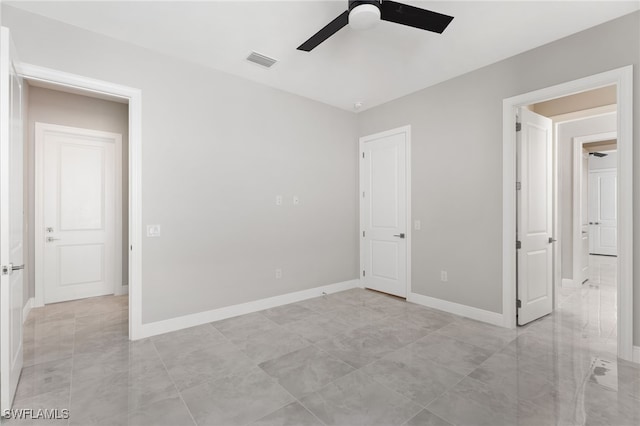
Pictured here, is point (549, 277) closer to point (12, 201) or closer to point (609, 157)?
point (12, 201)

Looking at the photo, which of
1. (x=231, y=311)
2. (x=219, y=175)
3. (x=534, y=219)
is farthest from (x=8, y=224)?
(x=534, y=219)

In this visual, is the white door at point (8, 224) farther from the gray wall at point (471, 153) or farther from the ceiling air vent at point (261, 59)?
the gray wall at point (471, 153)

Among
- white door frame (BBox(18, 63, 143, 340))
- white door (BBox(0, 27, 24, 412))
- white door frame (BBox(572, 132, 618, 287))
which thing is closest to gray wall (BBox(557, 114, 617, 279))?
white door frame (BBox(572, 132, 618, 287))

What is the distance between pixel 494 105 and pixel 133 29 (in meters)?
3.85

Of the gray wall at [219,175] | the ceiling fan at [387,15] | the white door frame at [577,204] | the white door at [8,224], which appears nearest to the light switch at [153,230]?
the gray wall at [219,175]

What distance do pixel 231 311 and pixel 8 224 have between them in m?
2.35

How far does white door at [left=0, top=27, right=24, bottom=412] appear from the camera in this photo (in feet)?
5.79

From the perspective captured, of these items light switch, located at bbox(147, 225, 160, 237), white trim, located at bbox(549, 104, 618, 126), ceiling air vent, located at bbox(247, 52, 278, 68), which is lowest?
light switch, located at bbox(147, 225, 160, 237)

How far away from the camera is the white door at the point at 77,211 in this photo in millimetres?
4164

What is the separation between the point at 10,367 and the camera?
1918 millimetres

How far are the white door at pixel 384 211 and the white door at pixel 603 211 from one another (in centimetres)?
773

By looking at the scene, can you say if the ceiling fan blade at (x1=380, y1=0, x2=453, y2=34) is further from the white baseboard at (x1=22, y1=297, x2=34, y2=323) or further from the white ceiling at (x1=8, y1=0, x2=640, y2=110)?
the white baseboard at (x1=22, y1=297, x2=34, y2=323)

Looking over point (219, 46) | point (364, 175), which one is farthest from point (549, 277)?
point (219, 46)

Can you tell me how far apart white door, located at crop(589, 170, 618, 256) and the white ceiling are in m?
7.85
